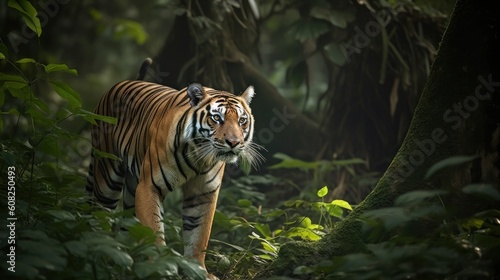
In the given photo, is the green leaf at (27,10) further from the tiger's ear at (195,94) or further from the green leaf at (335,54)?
the green leaf at (335,54)

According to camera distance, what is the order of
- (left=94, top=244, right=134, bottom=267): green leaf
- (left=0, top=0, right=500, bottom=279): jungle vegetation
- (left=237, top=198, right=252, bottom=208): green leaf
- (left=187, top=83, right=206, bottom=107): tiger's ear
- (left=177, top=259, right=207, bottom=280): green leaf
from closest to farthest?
(left=94, top=244, right=134, bottom=267): green leaf
(left=0, top=0, right=500, bottom=279): jungle vegetation
(left=177, top=259, right=207, bottom=280): green leaf
(left=187, top=83, right=206, bottom=107): tiger's ear
(left=237, top=198, right=252, bottom=208): green leaf

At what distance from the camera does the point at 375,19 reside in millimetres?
8141

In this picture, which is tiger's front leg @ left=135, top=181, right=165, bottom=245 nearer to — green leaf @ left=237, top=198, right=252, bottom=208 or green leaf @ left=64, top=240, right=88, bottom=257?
green leaf @ left=237, top=198, right=252, bottom=208

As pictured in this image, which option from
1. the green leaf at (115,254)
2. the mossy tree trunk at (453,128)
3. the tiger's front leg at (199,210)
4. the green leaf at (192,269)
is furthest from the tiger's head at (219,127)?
the green leaf at (115,254)

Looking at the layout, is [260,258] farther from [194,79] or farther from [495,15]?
[194,79]

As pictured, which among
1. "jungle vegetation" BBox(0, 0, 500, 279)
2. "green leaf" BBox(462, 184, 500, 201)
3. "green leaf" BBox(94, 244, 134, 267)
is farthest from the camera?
"jungle vegetation" BBox(0, 0, 500, 279)

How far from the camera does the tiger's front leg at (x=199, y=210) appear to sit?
5098 millimetres

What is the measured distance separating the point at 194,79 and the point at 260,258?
3.52m

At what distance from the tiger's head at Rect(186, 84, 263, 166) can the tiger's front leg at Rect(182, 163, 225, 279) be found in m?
0.20

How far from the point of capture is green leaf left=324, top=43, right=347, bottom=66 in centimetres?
812

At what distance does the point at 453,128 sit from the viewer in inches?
173

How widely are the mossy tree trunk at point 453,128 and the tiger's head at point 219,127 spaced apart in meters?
0.79

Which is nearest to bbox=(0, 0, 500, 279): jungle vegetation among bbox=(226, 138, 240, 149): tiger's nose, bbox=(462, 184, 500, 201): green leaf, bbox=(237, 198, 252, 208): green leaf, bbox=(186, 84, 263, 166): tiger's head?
bbox=(462, 184, 500, 201): green leaf

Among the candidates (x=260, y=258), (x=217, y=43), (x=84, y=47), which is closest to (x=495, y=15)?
(x=260, y=258)
